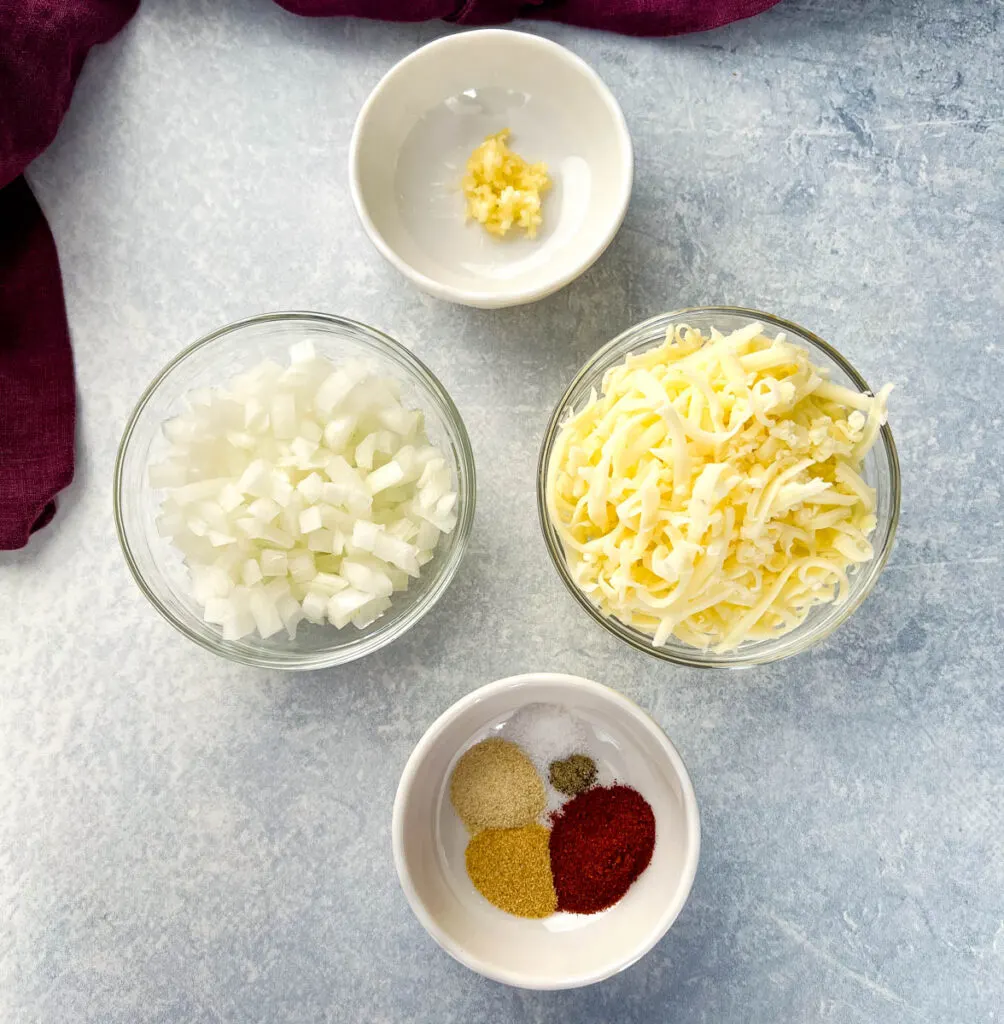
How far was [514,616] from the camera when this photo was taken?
1.50 meters

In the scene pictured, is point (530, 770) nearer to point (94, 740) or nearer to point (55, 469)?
point (94, 740)

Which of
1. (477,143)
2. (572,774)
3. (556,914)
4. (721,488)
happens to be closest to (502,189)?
(477,143)

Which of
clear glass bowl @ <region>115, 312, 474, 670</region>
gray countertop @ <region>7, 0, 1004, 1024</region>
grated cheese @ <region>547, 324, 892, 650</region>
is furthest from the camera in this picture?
gray countertop @ <region>7, 0, 1004, 1024</region>

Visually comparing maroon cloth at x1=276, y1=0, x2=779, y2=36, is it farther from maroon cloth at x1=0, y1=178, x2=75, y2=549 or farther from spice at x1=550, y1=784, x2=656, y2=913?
spice at x1=550, y1=784, x2=656, y2=913

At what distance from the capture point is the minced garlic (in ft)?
4.88

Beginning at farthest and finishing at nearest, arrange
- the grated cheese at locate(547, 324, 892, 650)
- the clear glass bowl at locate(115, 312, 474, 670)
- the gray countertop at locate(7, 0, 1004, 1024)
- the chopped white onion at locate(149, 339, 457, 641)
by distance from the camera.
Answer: the gray countertop at locate(7, 0, 1004, 1024) → the clear glass bowl at locate(115, 312, 474, 670) → the chopped white onion at locate(149, 339, 457, 641) → the grated cheese at locate(547, 324, 892, 650)

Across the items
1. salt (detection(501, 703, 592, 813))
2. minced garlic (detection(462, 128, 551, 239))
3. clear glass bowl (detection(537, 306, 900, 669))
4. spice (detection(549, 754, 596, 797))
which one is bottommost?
spice (detection(549, 754, 596, 797))

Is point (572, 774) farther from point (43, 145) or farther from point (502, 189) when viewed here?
point (43, 145)

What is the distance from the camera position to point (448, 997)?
1495mm

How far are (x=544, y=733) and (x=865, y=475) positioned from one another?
65cm

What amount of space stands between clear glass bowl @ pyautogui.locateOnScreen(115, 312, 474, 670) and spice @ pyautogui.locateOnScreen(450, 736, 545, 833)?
241 millimetres

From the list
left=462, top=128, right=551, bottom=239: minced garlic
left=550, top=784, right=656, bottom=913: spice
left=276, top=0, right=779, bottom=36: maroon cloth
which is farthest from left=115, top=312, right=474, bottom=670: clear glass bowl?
left=276, top=0, right=779, bottom=36: maroon cloth

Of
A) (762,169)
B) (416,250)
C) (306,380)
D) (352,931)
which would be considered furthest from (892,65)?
(352,931)

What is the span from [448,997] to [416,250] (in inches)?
49.5
